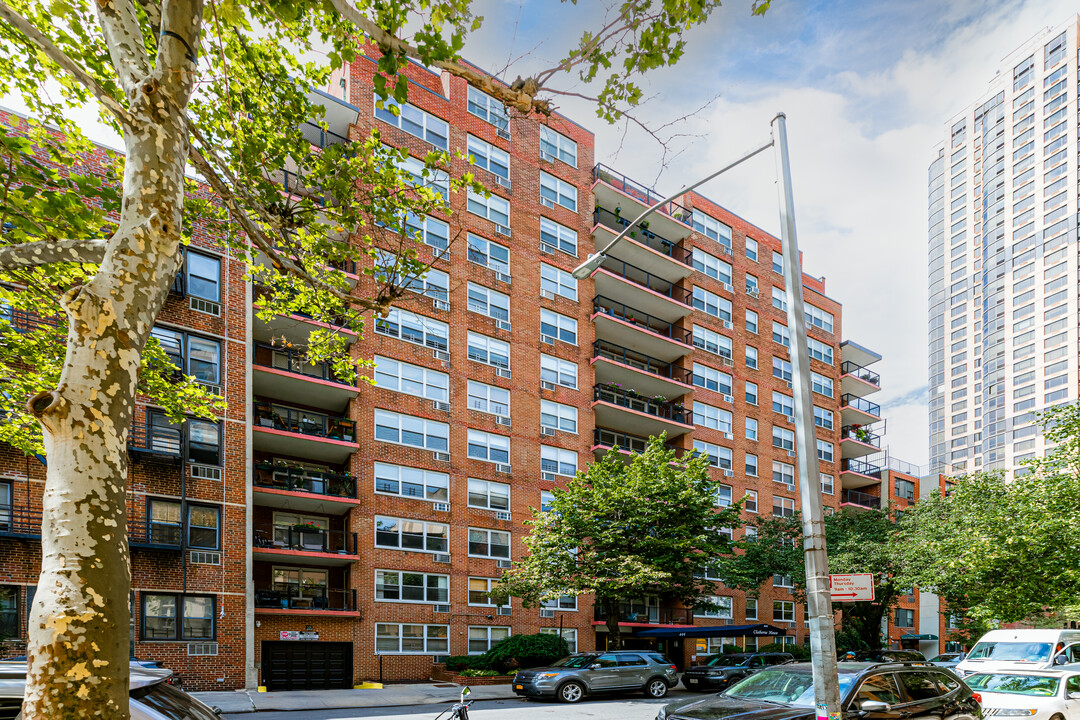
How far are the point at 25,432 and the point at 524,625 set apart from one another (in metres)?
21.5

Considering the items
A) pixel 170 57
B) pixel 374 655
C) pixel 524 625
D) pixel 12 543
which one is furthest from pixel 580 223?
pixel 170 57

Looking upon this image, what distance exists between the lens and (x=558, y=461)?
112ft

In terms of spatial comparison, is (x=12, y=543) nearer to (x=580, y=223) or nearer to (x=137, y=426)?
(x=137, y=426)

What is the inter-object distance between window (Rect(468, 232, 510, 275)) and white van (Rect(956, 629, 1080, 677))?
75.7 ft

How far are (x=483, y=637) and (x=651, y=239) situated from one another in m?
24.2

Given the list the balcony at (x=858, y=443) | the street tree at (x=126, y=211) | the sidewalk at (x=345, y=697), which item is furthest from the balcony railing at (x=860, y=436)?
the street tree at (x=126, y=211)

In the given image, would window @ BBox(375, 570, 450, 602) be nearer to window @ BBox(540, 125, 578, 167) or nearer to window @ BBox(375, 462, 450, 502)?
window @ BBox(375, 462, 450, 502)

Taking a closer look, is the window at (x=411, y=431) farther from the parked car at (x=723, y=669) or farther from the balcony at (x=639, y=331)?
the parked car at (x=723, y=669)

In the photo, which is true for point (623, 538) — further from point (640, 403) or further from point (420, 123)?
point (420, 123)

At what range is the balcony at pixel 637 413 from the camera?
36719 millimetres

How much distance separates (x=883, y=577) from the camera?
36.6m

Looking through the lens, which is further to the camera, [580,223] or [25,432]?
[580,223]

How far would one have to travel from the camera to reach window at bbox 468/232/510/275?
33.1 metres

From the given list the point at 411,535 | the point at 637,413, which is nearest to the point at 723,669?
the point at 411,535
